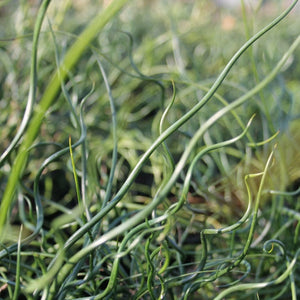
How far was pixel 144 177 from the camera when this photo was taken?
639 millimetres

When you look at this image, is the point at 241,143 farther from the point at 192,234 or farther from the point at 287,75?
the point at 287,75

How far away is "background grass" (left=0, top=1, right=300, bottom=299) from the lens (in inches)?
10.4

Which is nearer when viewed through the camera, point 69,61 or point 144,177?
point 69,61

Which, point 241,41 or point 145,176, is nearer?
point 145,176

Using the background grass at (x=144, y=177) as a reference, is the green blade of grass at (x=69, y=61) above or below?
above

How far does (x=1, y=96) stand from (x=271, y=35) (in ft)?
2.46

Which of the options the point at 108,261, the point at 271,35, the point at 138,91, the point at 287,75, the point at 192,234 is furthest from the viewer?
the point at 271,35

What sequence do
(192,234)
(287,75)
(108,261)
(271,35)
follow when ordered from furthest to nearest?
(271,35)
(287,75)
(192,234)
(108,261)

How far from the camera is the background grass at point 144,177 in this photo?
27cm

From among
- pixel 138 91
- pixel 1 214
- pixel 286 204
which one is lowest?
pixel 286 204

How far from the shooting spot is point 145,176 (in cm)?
64

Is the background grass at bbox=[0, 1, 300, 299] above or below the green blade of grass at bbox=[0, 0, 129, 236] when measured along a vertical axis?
below

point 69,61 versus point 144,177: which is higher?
point 69,61

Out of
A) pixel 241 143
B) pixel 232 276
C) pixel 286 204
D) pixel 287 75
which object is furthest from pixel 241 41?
pixel 232 276
